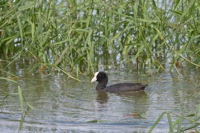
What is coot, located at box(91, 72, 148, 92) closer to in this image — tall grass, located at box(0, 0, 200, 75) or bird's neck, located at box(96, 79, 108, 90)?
bird's neck, located at box(96, 79, 108, 90)

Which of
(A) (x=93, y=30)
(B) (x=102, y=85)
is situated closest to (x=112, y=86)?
(B) (x=102, y=85)

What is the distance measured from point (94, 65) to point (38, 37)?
50.6 inches

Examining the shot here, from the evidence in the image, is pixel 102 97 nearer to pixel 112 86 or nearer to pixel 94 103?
pixel 112 86

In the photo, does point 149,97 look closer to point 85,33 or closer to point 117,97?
point 117,97

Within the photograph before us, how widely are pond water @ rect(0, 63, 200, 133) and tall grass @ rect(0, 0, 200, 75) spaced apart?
0.87ft

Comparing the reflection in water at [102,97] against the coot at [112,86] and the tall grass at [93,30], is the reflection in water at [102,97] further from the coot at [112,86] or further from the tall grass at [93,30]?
the tall grass at [93,30]

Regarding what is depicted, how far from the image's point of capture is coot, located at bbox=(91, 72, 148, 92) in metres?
11.3

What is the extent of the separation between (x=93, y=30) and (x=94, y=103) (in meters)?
1.91

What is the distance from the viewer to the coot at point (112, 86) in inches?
446

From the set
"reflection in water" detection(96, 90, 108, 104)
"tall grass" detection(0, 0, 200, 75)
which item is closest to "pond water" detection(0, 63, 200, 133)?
"reflection in water" detection(96, 90, 108, 104)

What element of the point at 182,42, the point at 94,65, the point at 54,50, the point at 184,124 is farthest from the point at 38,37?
the point at 184,124

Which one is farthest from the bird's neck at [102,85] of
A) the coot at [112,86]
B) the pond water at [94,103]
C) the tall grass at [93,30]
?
the tall grass at [93,30]

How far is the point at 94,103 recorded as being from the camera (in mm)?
10609

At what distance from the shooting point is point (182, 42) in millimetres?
12625
